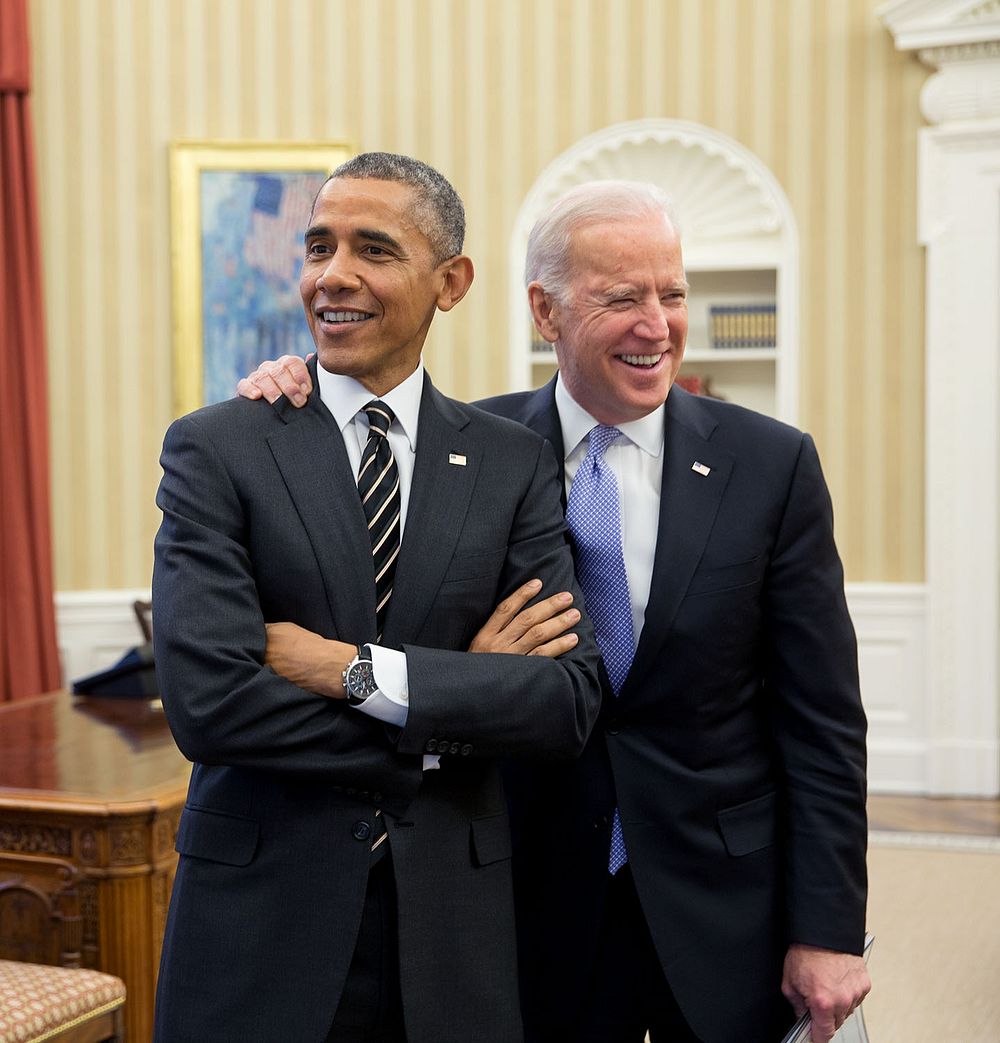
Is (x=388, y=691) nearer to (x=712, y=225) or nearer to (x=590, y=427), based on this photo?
(x=590, y=427)

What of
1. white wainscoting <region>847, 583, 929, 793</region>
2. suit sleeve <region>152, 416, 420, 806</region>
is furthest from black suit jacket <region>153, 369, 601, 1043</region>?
white wainscoting <region>847, 583, 929, 793</region>

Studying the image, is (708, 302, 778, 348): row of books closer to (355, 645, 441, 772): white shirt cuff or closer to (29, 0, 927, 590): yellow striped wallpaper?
(29, 0, 927, 590): yellow striped wallpaper

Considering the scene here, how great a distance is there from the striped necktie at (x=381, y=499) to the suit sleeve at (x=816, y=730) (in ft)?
1.83

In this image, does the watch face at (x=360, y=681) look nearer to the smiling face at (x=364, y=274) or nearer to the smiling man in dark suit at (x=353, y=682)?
the smiling man in dark suit at (x=353, y=682)

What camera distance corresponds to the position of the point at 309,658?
5.22ft

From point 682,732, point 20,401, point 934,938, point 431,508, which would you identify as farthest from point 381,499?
point 20,401

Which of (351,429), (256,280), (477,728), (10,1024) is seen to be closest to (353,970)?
(477,728)

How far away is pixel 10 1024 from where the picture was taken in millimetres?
2498

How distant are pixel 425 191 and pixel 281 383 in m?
0.31

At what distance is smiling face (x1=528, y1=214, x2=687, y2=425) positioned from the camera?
186 cm

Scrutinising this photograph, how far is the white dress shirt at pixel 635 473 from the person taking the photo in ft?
6.30

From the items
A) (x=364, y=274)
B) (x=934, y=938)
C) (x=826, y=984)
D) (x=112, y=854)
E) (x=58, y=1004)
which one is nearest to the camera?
(x=364, y=274)

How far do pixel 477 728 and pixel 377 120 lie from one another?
560 centimetres

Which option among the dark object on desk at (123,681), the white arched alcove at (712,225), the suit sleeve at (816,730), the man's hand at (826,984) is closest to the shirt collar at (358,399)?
the suit sleeve at (816,730)
